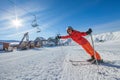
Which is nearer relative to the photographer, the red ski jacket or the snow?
the snow

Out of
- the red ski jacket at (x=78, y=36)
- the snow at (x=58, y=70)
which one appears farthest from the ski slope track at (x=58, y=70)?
the red ski jacket at (x=78, y=36)

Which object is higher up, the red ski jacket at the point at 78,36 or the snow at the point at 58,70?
the red ski jacket at the point at 78,36

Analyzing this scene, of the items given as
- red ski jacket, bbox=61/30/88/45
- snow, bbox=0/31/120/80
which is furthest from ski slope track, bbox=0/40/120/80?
red ski jacket, bbox=61/30/88/45

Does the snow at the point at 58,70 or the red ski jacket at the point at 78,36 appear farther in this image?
the red ski jacket at the point at 78,36

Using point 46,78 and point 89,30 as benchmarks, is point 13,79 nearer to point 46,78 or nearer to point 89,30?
point 46,78

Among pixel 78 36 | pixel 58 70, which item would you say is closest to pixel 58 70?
pixel 58 70

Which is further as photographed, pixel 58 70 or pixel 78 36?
pixel 78 36

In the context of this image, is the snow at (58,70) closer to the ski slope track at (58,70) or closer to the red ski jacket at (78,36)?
the ski slope track at (58,70)

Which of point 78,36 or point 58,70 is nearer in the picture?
point 58,70

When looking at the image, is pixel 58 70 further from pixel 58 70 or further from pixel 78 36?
pixel 78 36

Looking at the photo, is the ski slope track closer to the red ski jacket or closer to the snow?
the snow

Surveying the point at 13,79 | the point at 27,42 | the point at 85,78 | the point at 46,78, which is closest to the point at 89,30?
the point at 85,78

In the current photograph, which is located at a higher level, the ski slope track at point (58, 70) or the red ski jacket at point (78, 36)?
the red ski jacket at point (78, 36)

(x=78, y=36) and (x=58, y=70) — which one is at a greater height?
(x=78, y=36)
